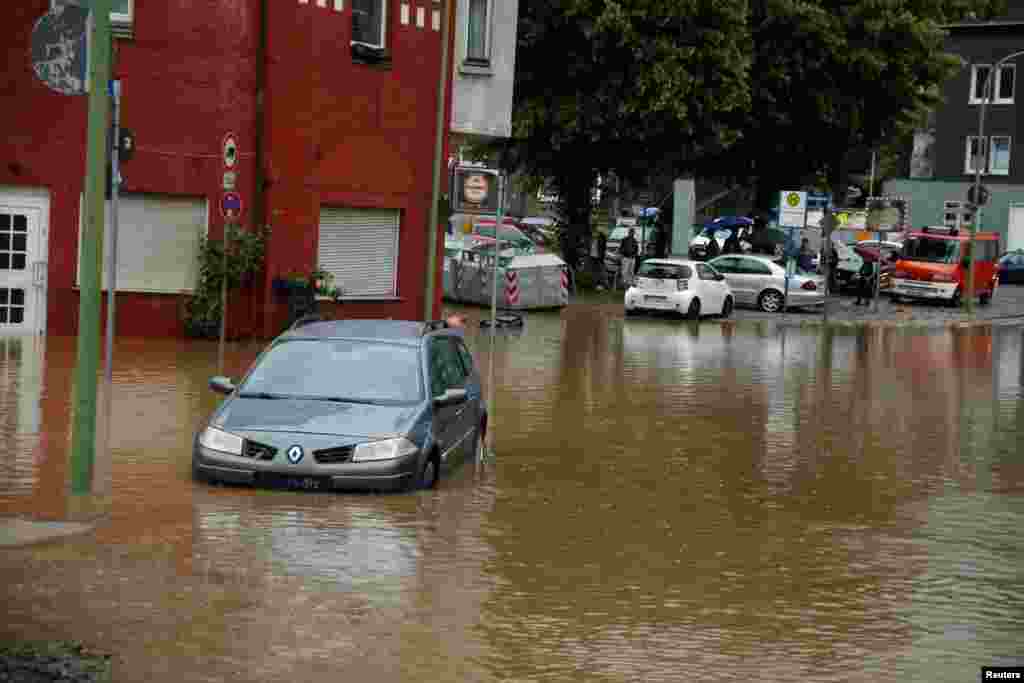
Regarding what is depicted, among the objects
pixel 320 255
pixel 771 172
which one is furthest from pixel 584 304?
pixel 320 255

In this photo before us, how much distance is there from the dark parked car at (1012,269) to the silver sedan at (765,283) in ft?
81.7

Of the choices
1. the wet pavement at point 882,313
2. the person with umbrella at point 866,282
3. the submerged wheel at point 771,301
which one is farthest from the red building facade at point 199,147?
the person with umbrella at point 866,282

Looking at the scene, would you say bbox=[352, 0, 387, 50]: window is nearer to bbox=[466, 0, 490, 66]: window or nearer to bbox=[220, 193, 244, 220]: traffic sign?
bbox=[466, 0, 490, 66]: window

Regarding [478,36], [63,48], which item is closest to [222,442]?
[63,48]

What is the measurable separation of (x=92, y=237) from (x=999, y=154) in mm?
73047

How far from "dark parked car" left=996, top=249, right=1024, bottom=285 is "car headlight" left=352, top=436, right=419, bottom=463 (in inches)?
2512

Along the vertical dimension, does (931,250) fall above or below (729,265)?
above

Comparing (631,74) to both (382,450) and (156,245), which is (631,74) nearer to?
(156,245)

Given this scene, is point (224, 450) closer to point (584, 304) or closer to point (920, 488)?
point (920, 488)

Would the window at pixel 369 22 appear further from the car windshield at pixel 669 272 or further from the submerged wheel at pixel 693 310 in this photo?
the submerged wheel at pixel 693 310

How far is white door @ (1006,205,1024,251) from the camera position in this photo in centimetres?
8194

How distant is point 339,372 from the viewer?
50.1 feet

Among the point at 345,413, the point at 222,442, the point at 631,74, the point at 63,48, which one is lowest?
the point at 222,442

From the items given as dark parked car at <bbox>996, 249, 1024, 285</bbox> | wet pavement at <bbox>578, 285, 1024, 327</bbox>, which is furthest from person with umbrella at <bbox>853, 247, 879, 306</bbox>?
dark parked car at <bbox>996, 249, 1024, 285</bbox>
